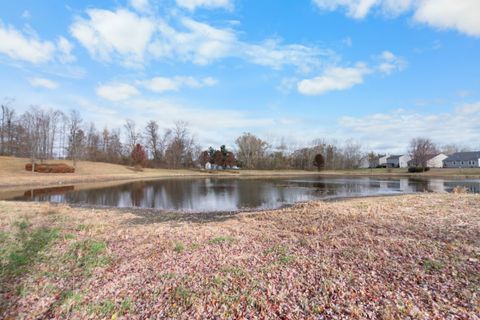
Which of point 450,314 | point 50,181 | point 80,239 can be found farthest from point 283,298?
point 50,181

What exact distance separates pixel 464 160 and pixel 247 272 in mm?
94835

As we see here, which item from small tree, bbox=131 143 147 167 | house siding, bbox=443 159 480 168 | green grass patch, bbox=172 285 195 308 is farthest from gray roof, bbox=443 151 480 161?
green grass patch, bbox=172 285 195 308

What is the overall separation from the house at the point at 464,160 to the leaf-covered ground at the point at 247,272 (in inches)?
3411

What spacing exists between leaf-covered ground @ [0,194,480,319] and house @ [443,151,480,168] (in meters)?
86.6

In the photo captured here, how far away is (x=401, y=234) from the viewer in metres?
6.38

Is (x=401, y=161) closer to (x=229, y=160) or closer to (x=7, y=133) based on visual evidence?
(x=229, y=160)

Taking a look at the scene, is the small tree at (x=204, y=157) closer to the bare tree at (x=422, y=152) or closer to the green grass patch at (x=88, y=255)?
the bare tree at (x=422, y=152)

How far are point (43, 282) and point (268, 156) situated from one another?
70.7 m

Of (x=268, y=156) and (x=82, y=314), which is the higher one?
(x=268, y=156)

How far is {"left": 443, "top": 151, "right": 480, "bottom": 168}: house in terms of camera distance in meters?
71.2

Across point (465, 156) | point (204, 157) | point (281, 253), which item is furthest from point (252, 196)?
point (465, 156)

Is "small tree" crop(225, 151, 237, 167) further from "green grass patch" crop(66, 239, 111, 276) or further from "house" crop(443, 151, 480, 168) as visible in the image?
"house" crop(443, 151, 480, 168)

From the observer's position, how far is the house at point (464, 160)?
71.2 meters

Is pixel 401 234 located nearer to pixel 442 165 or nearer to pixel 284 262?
pixel 284 262
